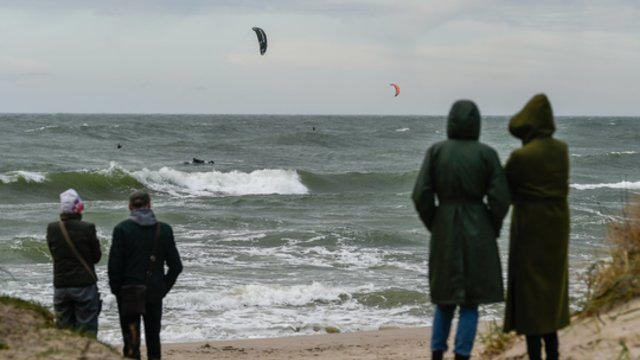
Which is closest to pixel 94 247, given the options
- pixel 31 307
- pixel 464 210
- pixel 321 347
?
pixel 31 307

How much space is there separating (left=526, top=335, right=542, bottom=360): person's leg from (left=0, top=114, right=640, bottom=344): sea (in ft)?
4.14

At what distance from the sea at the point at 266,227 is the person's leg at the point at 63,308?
354 cm

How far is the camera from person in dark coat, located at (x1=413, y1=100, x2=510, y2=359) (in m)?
5.64

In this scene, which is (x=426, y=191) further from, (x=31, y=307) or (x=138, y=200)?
(x=31, y=307)

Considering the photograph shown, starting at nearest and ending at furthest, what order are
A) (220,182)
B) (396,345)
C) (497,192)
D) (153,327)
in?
(497,192) < (153,327) < (396,345) < (220,182)

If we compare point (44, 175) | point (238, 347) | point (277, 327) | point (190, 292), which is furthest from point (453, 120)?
point (44, 175)

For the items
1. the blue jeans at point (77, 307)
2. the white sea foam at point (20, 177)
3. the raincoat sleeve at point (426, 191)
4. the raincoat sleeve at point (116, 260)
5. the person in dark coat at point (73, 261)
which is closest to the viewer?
the raincoat sleeve at point (426, 191)

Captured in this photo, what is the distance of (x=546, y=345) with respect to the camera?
5922 millimetres

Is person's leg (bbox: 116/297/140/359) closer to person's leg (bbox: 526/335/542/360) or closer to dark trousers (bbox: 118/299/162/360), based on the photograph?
dark trousers (bbox: 118/299/162/360)

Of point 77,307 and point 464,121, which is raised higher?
point 464,121

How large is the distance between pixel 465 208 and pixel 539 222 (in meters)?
0.42

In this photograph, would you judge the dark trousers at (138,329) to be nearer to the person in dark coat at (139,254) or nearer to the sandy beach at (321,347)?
the person in dark coat at (139,254)

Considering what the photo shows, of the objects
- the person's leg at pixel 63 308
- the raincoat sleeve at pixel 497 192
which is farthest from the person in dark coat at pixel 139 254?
the raincoat sleeve at pixel 497 192

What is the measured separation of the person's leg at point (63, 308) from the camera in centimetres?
768
